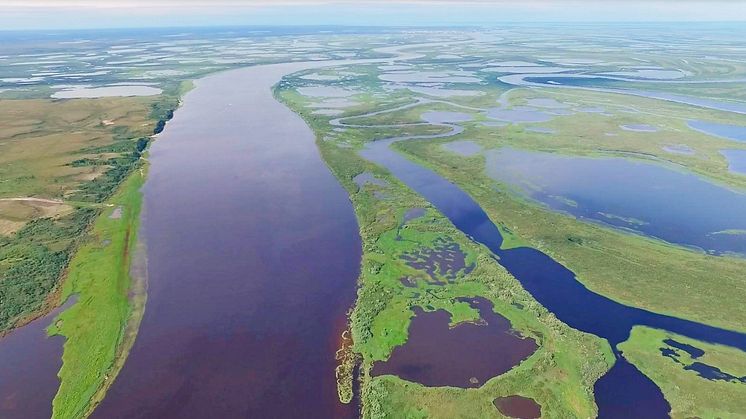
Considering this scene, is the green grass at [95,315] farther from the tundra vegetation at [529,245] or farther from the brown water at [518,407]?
the brown water at [518,407]

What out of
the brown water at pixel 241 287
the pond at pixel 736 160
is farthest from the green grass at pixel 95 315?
the pond at pixel 736 160

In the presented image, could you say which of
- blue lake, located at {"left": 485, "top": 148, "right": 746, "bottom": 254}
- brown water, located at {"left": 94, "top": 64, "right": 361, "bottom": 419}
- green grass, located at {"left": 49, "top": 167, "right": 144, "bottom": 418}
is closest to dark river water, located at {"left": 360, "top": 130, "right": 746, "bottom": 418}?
blue lake, located at {"left": 485, "top": 148, "right": 746, "bottom": 254}

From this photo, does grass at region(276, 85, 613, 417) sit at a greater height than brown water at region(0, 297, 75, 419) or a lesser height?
lesser

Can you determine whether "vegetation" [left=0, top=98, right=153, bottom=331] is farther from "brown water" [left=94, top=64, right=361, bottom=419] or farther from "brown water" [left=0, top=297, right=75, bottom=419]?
"brown water" [left=94, top=64, right=361, bottom=419]

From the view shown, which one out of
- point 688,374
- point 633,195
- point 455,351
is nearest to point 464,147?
point 633,195

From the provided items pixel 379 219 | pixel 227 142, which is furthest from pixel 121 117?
pixel 379 219

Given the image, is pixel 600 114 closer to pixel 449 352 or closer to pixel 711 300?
pixel 711 300
